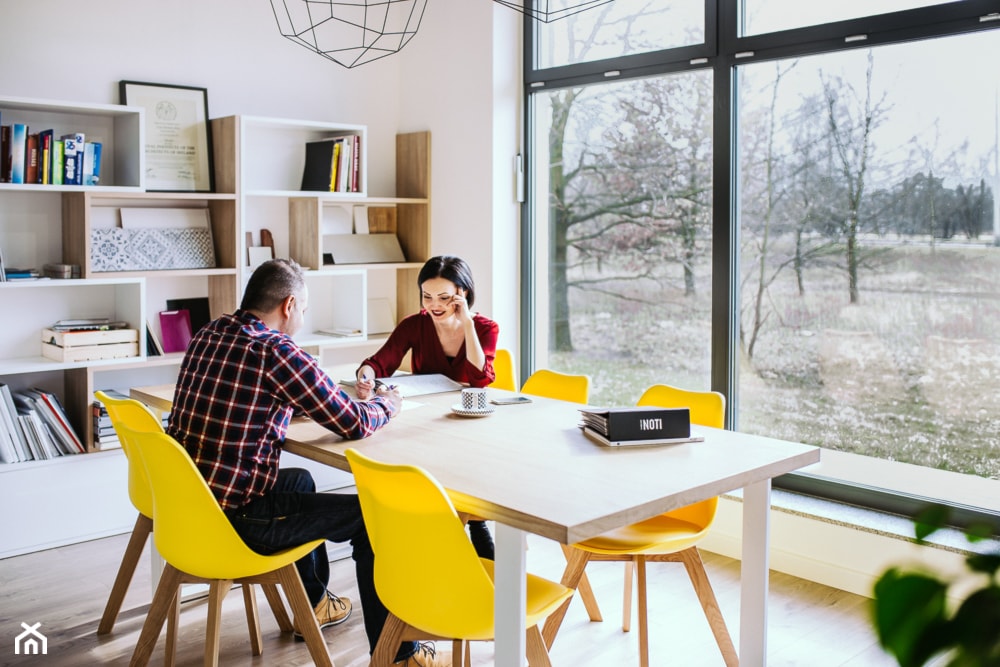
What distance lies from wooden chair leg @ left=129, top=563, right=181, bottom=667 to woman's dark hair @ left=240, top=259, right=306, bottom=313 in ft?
2.55

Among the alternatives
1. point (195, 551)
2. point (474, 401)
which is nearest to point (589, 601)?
point (474, 401)

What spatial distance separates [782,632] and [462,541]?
169 cm

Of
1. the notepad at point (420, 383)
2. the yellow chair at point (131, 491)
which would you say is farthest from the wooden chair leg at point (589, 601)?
the yellow chair at point (131, 491)

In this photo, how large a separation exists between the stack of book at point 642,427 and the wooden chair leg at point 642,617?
41 centimetres

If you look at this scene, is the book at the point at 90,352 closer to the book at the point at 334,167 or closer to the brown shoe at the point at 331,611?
the book at the point at 334,167

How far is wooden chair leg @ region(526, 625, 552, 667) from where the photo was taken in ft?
7.45

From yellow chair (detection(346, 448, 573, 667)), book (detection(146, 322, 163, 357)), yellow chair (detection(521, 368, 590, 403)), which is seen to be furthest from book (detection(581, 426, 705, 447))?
book (detection(146, 322, 163, 357))

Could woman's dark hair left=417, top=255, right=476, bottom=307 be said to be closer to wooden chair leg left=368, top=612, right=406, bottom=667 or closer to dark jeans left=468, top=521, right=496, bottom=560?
dark jeans left=468, top=521, right=496, bottom=560

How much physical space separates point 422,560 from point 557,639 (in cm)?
126

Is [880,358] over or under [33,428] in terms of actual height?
over

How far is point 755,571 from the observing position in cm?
266

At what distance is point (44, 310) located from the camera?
4266mm

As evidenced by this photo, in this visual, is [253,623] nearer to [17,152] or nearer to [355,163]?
[17,152]

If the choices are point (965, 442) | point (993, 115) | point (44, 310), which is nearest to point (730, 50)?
point (993, 115)
